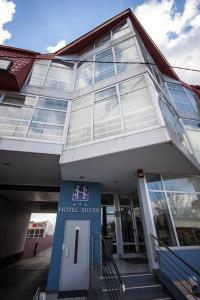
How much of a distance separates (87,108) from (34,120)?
247cm

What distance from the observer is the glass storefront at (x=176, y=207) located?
6301 millimetres

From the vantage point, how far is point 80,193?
7.99m

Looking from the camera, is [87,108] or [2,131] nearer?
[2,131]

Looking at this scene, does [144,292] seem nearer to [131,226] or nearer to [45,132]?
[131,226]

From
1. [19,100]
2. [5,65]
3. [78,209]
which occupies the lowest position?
[78,209]

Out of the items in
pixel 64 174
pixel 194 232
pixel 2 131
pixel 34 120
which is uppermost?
pixel 34 120

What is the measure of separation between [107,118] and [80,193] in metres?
3.75

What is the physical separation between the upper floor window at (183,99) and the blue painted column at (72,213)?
8.04 metres

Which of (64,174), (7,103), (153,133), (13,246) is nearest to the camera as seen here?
(153,133)

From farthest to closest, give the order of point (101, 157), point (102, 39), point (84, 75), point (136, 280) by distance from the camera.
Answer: point (102, 39)
point (84, 75)
point (101, 157)
point (136, 280)

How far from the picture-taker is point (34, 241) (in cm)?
2105

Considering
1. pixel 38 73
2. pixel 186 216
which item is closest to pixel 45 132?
pixel 38 73

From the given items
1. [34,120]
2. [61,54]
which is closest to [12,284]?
[34,120]

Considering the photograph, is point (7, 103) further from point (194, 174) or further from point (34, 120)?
point (194, 174)
